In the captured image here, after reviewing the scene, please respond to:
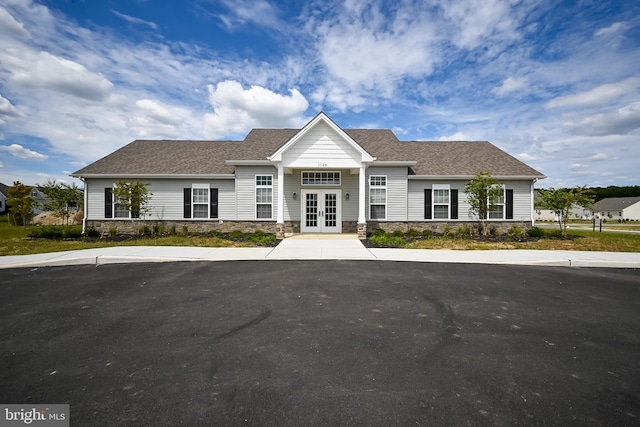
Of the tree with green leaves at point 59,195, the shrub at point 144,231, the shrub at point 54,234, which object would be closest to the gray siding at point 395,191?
the shrub at point 144,231

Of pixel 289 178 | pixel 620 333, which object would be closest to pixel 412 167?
pixel 289 178

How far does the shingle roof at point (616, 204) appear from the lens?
6881 cm

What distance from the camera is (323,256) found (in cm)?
1009

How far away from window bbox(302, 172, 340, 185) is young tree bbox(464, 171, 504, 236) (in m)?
7.60

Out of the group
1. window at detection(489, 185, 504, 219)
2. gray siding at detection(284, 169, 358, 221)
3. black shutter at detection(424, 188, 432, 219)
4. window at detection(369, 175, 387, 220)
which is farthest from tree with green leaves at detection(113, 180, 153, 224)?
window at detection(489, 185, 504, 219)

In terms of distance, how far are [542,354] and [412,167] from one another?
15423mm

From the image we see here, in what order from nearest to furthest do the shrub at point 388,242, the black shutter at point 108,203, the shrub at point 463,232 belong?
the shrub at point 388,242
the shrub at point 463,232
the black shutter at point 108,203

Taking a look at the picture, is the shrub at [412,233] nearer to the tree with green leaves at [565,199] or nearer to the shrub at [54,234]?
the tree with green leaves at [565,199]

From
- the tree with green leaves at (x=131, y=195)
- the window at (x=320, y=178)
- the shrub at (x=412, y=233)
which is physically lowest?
the shrub at (x=412, y=233)

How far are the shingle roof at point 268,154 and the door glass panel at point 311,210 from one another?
3635 millimetres

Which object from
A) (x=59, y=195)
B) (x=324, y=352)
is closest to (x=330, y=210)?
(x=324, y=352)

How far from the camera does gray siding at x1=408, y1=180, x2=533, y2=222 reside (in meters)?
17.8

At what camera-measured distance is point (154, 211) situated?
57.5ft

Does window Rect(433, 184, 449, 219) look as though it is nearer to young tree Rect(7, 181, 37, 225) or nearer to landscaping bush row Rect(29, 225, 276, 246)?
landscaping bush row Rect(29, 225, 276, 246)
